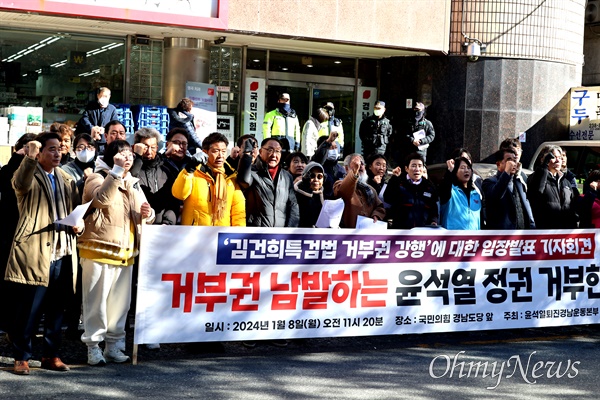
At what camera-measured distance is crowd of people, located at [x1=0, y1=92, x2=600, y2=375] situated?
23.3 ft

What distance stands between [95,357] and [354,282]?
2393 millimetres

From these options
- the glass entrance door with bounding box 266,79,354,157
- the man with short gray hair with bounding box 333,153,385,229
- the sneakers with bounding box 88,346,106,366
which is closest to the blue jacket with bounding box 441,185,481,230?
the man with short gray hair with bounding box 333,153,385,229

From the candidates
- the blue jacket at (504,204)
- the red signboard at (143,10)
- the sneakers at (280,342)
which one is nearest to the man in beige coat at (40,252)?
the sneakers at (280,342)

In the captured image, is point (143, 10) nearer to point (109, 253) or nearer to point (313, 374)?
point (109, 253)

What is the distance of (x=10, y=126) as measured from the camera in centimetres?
1472

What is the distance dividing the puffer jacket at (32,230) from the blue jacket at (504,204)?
15.4ft

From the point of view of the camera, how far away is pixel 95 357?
7.31 meters

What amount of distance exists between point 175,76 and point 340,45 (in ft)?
11.3

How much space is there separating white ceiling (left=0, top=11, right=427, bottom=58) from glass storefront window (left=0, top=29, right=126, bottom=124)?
0.60 feet

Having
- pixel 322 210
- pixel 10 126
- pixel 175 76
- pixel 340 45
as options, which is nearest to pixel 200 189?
pixel 322 210

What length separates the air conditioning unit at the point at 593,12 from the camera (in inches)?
887

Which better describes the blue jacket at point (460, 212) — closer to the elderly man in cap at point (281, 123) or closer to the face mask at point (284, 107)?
the elderly man in cap at point (281, 123)

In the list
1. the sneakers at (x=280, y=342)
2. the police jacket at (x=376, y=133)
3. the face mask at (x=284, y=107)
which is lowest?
the sneakers at (x=280, y=342)

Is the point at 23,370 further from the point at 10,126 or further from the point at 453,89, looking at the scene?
the point at 453,89
